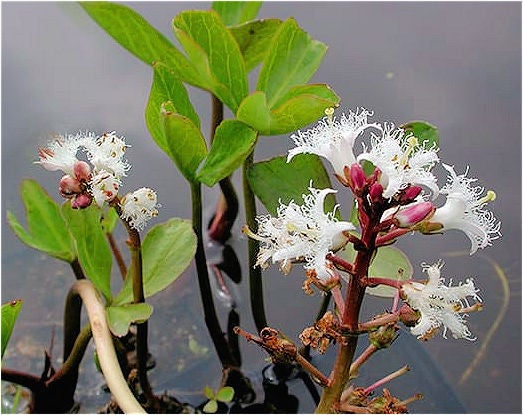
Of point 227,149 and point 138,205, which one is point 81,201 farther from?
point 227,149

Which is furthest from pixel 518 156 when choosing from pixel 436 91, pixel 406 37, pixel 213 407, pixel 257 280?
pixel 213 407

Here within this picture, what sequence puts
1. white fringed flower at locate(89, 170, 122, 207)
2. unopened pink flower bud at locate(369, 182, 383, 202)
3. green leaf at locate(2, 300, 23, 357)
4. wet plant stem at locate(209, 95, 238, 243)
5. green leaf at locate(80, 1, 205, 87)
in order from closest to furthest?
unopened pink flower bud at locate(369, 182, 383, 202), white fringed flower at locate(89, 170, 122, 207), green leaf at locate(2, 300, 23, 357), green leaf at locate(80, 1, 205, 87), wet plant stem at locate(209, 95, 238, 243)

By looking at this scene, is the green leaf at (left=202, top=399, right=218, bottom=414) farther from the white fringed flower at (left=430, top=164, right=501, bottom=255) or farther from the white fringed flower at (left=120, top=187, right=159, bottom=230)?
the white fringed flower at (left=430, top=164, right=501, bottom=255)

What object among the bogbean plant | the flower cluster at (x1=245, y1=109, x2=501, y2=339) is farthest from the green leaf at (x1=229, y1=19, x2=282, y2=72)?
the flower cluster at (x1=245, y1=109, x2=501, y2=339)

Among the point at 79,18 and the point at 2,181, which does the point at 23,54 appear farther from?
the point at 2,181

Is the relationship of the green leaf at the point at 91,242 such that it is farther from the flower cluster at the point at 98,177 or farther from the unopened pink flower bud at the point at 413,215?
the unopened pink flower bud at the point at 413,215

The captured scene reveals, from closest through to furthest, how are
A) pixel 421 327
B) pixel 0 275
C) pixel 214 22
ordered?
pixel 421 327 < pixel 214 22 < pixel 0 275
